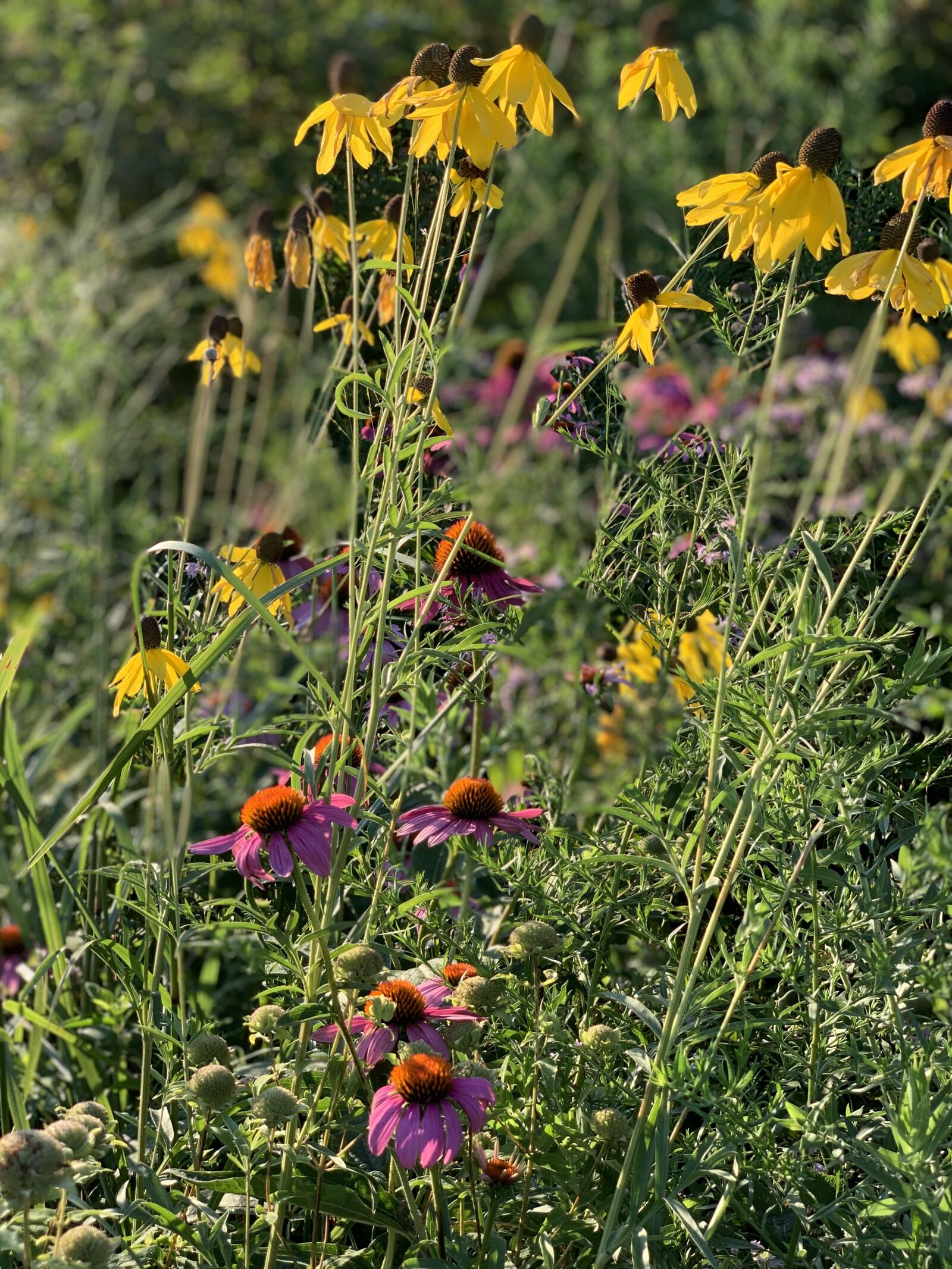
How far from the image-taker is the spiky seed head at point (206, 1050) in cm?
119

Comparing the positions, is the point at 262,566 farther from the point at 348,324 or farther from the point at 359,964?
the point at 359,964

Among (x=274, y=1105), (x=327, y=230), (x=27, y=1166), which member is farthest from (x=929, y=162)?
(x=27, y=1166)

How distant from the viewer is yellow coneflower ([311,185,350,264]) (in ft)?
5.47

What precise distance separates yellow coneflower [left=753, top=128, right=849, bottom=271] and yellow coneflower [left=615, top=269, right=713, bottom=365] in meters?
0.11

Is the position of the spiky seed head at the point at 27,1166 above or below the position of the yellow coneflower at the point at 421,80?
below

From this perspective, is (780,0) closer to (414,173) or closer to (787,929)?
(414,173)

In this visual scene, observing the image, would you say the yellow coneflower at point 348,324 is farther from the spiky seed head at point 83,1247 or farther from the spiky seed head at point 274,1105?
the spiky seed head at point 83,1247

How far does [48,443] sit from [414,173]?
6.09 ft

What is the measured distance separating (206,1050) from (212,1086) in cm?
9

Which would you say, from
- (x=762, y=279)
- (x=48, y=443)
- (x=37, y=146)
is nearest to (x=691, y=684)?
(x=762, y=279)

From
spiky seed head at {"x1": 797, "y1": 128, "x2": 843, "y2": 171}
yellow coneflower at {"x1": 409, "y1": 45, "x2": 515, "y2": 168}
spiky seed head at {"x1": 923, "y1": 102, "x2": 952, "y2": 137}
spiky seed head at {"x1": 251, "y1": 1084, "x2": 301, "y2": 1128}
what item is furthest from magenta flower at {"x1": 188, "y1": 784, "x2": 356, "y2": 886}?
spiky seed head at {"x1": 923, "y1": 102, "x2": 952, "y2": 137}

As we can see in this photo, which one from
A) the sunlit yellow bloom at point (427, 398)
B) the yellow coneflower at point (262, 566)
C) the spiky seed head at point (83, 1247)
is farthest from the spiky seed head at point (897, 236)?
the spiky seed head at point (83, 1247)

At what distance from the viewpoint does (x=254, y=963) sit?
5.41 ft

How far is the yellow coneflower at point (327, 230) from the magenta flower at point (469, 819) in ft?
2.33
